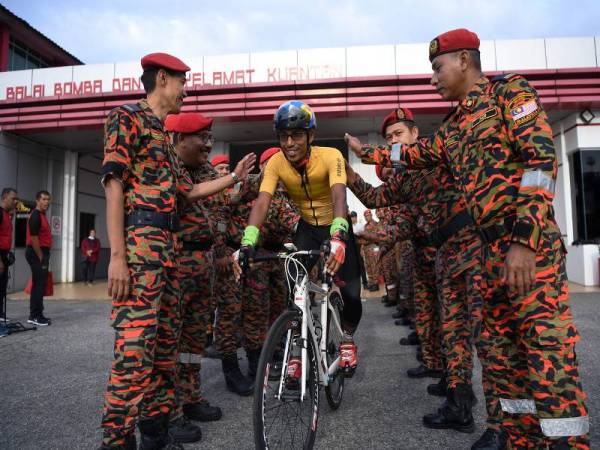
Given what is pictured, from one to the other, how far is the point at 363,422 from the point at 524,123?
2283 mm

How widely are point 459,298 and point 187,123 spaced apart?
259cm

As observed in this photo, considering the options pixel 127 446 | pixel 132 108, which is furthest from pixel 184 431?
pixel 132 108

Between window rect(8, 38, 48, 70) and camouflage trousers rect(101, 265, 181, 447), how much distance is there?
19.5m

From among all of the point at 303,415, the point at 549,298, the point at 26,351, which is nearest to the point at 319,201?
the point at 303,415

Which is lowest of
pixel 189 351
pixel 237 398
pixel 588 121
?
pixel 237 398

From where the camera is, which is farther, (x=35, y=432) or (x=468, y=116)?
(x=35, y=432)

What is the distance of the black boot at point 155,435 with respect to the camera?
8.06 ft

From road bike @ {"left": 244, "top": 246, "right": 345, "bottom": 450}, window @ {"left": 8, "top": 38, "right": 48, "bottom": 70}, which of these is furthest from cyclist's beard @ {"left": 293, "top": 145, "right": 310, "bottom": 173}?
window @ {"left": 8, "top": 38, "right": 48, "bottom": 70}

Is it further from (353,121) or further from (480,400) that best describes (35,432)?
(353,121)

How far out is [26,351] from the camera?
Result: 5.32 m

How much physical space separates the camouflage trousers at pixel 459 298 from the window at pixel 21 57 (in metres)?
20.1

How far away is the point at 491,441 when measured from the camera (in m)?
2.53

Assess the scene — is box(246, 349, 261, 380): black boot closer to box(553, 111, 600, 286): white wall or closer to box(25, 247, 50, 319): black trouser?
box(25, 247, 50, 319): black trouser

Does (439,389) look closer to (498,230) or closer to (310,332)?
(310,332)
